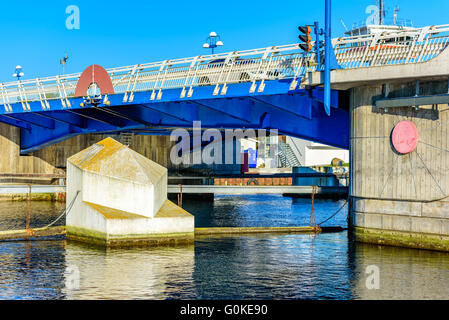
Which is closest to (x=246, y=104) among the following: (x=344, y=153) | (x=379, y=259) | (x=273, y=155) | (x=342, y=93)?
(x=342, y=93)

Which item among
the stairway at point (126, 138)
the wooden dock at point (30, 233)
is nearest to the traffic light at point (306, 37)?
the wooden dock at point (30, 233)

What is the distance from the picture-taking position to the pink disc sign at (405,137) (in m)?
29.6

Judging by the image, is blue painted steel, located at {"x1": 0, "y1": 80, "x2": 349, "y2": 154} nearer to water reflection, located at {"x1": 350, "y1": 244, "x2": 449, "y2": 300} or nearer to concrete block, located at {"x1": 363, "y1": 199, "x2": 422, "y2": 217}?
concrete block, located at {"x1": 363, "y1": 199, "x2": 422, "y2": 217}

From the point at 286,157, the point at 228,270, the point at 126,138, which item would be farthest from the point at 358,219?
the point at 286,157

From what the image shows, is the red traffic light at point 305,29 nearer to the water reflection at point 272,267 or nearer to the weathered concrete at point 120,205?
the weathered concrete at point 120,205

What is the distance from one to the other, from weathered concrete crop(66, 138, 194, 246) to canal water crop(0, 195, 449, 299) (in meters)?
0.96

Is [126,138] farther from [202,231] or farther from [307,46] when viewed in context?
[307,46]

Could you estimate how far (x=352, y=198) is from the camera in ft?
105

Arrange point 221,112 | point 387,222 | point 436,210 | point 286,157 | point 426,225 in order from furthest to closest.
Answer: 1. point 286,157
2. point 221,112
3. point 387,222
4. point 426,225
5. point 436,210

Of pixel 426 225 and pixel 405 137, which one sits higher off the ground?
pixel 405 137

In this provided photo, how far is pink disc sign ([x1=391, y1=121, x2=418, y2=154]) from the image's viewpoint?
29578 millimetres

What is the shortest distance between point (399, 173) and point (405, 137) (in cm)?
165

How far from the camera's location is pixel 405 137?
97.6 ft

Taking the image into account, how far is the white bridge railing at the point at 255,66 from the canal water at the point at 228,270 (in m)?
8.45
